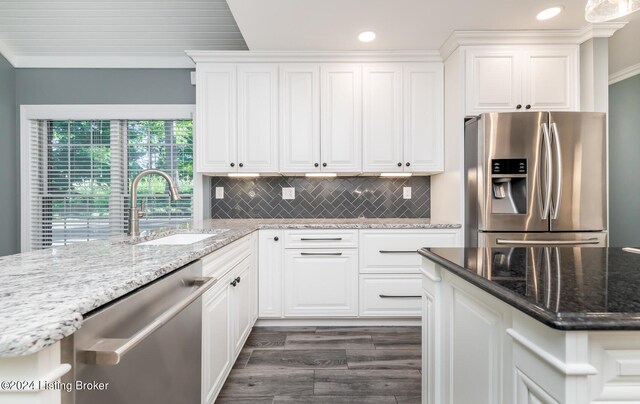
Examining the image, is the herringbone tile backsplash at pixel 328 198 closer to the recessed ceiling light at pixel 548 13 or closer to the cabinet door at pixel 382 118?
the cabinet door at pixel 382 118

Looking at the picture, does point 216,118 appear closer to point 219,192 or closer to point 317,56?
point 219,192

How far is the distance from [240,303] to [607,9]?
245 centimetres

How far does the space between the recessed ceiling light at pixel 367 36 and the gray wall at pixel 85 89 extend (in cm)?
184

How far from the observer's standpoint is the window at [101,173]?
3494 millimetres

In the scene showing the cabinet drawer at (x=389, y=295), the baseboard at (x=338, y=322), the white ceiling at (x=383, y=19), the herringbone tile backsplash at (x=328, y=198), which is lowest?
the baseboard at (x=338, y=322)

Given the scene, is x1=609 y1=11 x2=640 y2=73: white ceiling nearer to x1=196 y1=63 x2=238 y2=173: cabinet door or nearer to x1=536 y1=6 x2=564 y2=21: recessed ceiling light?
x1=536 y1=6 x2=564 y2=21: recessed ceiling light

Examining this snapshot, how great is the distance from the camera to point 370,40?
9.03ft

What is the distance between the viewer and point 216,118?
118 inches

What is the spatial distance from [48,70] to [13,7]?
61cm

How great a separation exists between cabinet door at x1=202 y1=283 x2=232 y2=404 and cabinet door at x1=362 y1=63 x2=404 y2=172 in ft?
5.96

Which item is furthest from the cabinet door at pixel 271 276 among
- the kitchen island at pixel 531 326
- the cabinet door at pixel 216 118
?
the kitchen island at pixel 531 326

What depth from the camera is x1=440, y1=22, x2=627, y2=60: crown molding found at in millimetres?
2623

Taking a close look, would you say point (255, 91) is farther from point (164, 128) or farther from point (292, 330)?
point (292, 330)

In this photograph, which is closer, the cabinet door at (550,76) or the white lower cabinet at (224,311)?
the white lower cabinet at (224,311)
